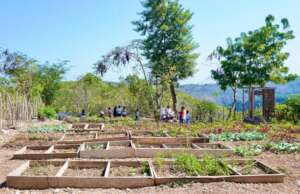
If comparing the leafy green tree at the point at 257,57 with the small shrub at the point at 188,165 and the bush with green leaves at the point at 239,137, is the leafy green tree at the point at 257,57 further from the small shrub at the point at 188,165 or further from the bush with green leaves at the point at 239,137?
the small shrub at the point at 188,165

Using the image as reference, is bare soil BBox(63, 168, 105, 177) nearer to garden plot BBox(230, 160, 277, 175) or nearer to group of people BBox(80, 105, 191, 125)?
garden plot BBox(230, 160, 277, 175)

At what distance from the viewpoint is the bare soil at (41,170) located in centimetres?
657

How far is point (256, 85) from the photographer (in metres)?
19.4

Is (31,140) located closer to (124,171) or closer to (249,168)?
(124,171)

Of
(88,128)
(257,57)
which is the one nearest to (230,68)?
(257,57)

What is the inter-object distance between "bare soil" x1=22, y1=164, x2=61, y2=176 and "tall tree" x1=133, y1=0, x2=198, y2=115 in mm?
14448

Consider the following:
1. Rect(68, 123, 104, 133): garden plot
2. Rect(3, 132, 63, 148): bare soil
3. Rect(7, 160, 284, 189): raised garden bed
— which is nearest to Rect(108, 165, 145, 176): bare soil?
Rect(7, 160, 284, 189): raised garden bed

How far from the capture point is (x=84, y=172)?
682 cm

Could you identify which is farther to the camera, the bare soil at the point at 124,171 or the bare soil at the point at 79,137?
the bare soil at the point at 79,137

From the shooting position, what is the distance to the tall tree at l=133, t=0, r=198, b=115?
2153 centimetres

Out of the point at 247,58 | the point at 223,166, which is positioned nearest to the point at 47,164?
the point at 223,166

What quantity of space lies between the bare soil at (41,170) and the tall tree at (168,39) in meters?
14.4

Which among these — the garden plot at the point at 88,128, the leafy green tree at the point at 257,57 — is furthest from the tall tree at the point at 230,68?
the garden plot at the point at 88,128

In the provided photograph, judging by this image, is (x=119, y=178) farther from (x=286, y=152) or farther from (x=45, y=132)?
(x=45, y=132)
